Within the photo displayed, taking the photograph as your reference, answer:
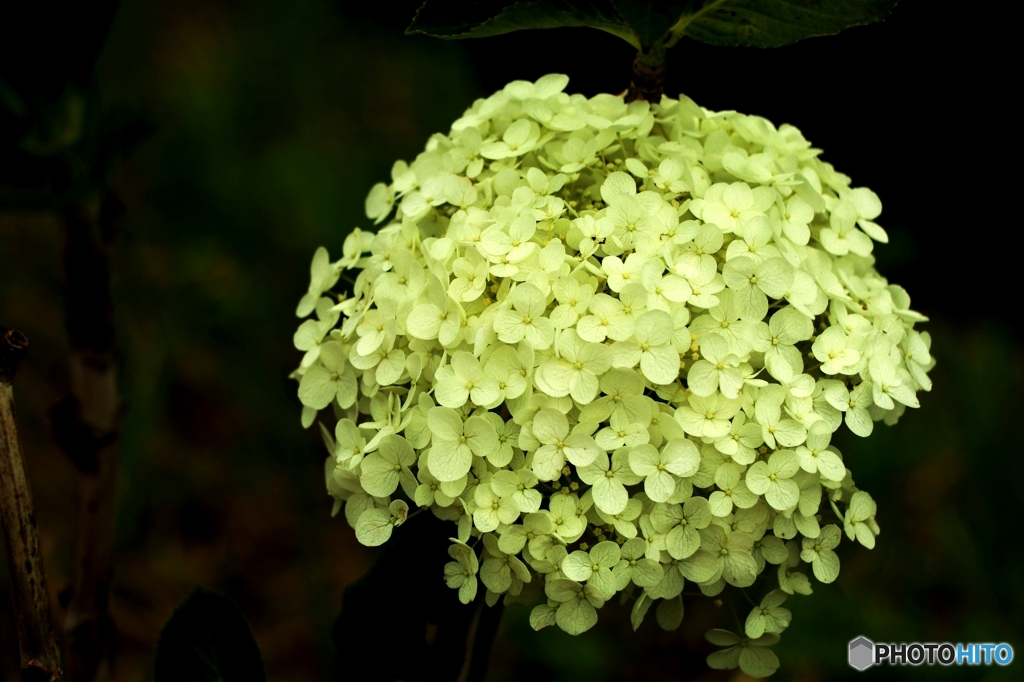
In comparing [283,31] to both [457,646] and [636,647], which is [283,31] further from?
[457,646]

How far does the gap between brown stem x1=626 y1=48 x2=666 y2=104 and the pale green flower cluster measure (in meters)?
0.06

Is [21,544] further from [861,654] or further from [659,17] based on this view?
[861,654]

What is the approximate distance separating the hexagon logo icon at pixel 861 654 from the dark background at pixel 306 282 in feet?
0.67

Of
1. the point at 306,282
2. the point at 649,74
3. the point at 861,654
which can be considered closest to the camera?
the point at 649,74

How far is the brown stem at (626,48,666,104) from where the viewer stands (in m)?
0.66

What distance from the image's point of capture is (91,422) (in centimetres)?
77

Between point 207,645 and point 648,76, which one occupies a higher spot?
point 648,76

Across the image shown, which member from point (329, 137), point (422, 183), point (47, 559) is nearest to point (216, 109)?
point (329, 137)

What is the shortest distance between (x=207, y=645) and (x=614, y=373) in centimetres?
42

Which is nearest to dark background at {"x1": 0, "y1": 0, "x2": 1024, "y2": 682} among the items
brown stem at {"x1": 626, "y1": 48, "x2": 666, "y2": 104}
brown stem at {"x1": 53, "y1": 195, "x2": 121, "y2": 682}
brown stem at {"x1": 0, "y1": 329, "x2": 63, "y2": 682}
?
brown stem at {"x1": 53, "y1": 195, "x2": 121, "y2": 682}

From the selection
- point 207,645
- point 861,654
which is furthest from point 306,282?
point 861,654

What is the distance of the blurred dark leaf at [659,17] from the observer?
59cm

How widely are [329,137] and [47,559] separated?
3.61 feet

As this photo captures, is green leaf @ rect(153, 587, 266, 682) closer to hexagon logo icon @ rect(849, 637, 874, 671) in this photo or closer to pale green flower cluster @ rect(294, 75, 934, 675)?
pale green flower cluster @ rect(294, 75, 934, 675)
